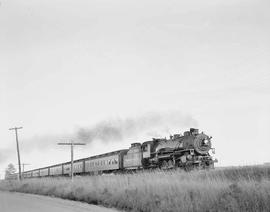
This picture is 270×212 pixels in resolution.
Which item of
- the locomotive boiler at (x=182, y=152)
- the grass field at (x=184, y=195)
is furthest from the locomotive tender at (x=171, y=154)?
the grass field at (x=184, y=195)

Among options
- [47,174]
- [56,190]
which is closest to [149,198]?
[56,190]

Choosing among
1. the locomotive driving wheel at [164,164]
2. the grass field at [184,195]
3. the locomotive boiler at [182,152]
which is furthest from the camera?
the locomotive driving wheel at [164,164]

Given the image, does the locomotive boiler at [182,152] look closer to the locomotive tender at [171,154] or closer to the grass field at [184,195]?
the locomotive tender at [171,154]

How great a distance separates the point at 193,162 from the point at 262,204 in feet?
64.1

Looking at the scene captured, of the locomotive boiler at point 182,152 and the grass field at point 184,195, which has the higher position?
the locomotive boiler at point 182,152

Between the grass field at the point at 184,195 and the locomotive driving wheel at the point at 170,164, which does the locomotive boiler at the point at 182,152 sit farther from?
the grass field at the point at 184,195

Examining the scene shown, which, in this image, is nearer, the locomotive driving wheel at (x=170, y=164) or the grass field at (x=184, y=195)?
the grass field at (x=184, y=195)

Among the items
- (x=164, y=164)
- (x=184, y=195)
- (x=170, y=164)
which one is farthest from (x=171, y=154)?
(x=184, y=195)

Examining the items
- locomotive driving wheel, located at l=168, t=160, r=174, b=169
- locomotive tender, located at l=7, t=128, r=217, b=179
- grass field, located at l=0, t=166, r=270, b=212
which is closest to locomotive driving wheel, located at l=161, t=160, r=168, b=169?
locomotive tender, located at l=7, t=128, r=217, b=179

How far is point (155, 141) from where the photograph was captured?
33.5m

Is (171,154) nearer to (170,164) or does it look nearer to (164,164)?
(170,164)

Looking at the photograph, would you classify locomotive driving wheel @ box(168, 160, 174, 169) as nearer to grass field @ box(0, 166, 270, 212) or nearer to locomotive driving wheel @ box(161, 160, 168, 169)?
locomotive driving wheel @ box(161, 160, 168, 169)

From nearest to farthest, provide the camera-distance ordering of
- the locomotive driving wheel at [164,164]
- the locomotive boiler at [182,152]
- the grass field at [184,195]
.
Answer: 1. the grass field at [184,195]
2. the locomotive boiler at [182,152]
3. the locomotive driving wheel at [164,164]

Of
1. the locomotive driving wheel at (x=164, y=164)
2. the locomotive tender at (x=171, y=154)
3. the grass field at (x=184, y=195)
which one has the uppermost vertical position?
the locomotive tender at (x=171, y=154)
